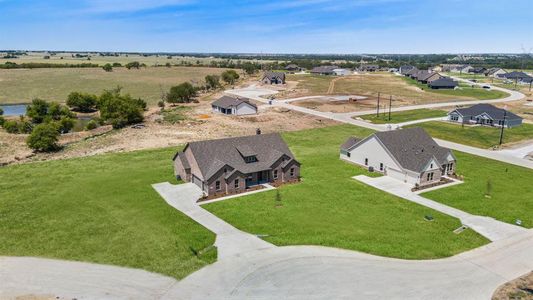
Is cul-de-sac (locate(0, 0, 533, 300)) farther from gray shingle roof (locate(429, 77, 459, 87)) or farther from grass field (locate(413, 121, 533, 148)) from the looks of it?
gray shingle roof (locate(429, 77, 459, 87))

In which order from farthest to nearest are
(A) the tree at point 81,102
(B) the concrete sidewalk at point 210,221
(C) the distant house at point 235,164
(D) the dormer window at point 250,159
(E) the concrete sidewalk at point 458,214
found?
(A) the tree at point 81,102 < (D) the dormer window at point 250,159 < (C) the distant house at point 235,164 < (E) the concrete sidewalk at point 458,214 < (B) the concrete sidewalk at point 210,221

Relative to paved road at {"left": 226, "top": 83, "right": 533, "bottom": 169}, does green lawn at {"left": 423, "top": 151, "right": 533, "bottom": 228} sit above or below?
below

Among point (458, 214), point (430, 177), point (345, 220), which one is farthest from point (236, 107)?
point (458, 214)

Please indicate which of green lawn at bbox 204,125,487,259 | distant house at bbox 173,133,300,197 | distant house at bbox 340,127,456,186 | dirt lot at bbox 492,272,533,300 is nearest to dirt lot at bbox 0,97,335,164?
distant house at bbox 173,133,300,197

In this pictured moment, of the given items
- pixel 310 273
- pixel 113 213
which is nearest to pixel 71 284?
pixel 113 213

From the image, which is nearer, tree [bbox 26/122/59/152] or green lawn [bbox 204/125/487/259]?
green lawn [bbox 204/125/487/259]

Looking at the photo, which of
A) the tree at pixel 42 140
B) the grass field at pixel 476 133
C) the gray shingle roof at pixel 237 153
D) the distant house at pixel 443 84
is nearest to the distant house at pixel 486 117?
the grass field at pixel 476 133

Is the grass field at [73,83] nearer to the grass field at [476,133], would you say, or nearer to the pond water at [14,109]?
the pond water at [14,109]
